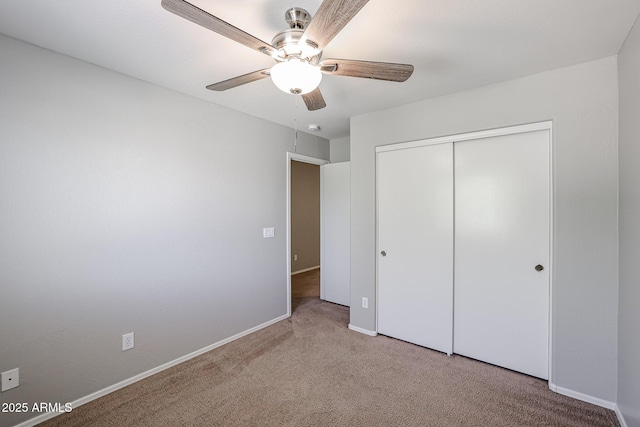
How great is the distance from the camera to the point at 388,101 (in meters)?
2.70

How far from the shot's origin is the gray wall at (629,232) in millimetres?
1555

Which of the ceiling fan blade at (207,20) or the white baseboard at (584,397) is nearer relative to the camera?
the ceiling fan blade at (207,20)

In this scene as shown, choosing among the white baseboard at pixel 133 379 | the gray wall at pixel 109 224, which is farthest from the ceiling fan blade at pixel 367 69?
the white baseboard at pixel 133 379

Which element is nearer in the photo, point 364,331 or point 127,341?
point 127,341

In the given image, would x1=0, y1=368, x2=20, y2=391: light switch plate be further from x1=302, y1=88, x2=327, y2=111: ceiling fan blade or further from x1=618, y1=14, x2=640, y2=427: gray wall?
x1=618, y1=14, x2=640, y2=427: gray wall

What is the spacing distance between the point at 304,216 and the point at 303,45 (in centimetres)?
483

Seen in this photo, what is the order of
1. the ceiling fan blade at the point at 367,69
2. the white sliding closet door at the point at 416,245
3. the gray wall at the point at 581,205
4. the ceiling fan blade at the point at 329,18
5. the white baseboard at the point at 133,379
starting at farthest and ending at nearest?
the white sliding closet door at the point at 416,245 → the gray wall at the point at 581,205 → the white baseboard at the point at 133,379 → the ceiling fan blade at the point at 367,69 → the ceiling fan blade at the point at 329,18

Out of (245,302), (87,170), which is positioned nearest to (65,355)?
(87,170)

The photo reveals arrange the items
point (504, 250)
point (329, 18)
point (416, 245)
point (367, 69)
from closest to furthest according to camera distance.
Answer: point (329, 18)
point (367, 69)
point (504, 250)
point (416, 245)

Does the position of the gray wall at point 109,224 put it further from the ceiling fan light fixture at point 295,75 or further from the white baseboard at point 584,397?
the white baseboard at point 584,397

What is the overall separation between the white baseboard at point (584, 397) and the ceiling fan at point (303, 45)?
242 cm

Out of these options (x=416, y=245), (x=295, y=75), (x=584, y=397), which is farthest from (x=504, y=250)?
(x=295, y=75)

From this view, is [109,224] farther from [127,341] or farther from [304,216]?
[304,216]

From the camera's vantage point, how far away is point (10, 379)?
1701mm
